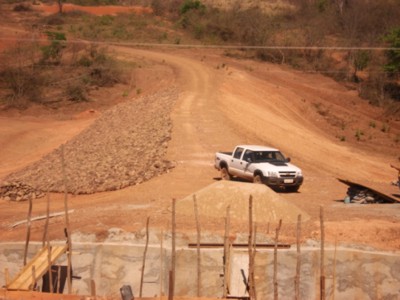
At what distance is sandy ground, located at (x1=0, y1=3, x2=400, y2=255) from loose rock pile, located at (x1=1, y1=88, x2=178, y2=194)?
583mm

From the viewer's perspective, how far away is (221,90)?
3650 cm

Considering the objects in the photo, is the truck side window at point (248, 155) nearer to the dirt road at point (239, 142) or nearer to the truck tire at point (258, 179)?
the truck tire at point (258, 179)

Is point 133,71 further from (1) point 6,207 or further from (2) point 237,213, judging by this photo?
(2) point 237,213

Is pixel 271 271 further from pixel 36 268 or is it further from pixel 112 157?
pixel 112 157

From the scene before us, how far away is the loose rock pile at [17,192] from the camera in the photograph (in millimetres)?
21766

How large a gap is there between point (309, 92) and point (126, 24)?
25675mm

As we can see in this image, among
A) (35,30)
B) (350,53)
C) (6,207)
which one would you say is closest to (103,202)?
(6,207)

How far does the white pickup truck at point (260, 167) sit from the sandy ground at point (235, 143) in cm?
51

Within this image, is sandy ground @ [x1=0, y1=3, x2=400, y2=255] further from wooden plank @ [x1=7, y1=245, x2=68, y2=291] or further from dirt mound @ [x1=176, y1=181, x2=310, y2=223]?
wooden plank @ [x1=7, y1=245, x2=68, y2=291]

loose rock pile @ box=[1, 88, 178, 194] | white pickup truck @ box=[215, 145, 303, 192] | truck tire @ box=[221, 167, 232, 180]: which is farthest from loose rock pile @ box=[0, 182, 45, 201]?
white pickup truck @ box=[215, 145, 303, 192]

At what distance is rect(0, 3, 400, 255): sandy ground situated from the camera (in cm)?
1612

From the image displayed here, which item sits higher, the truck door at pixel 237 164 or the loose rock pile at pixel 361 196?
the truck door at pixel 237 164

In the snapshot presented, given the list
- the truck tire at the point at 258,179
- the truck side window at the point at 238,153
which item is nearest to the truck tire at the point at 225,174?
the truck side window at the point at 238,153

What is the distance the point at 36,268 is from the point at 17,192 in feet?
31.2
